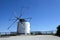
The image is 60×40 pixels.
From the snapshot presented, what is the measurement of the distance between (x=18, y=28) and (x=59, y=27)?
15.5 m

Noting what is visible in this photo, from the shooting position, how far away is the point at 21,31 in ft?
164

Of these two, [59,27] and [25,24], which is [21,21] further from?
[59,27]

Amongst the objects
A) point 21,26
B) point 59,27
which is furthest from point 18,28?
point 59,27

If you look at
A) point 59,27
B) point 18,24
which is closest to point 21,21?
point 18,24

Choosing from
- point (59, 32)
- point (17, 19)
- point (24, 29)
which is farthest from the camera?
point (17, 19)

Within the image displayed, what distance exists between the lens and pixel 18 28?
168 feet

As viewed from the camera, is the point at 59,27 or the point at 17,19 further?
the point at 17,19

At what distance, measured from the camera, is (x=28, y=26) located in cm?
5131

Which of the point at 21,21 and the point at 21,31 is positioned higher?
the point at 21,21

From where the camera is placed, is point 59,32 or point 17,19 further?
point 17,19

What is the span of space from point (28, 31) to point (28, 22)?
3.21 m

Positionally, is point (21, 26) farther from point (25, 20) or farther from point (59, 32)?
point (59, 32)

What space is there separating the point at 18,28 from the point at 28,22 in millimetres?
4098

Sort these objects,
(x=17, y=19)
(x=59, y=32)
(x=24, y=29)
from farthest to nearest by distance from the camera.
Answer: (x=17, y=19) < (x=24, y=29) < (x=59, y=32)
